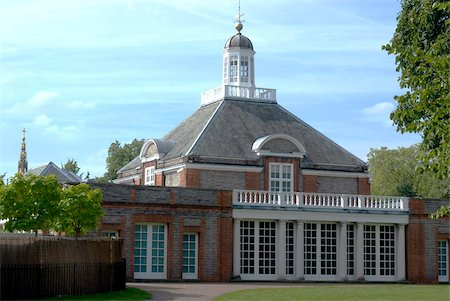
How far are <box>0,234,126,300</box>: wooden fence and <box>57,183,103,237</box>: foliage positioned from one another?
5.30 meters

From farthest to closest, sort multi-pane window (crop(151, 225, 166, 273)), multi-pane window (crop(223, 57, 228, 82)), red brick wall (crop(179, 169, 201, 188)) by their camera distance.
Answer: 1. multi-pane window (crop(223, 57, 228, 82))
2. red brick wall (crop(179, 169, 201, 188))
3. multi-pane window (crop(151, 225, 166, 273))

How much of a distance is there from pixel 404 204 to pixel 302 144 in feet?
24.3

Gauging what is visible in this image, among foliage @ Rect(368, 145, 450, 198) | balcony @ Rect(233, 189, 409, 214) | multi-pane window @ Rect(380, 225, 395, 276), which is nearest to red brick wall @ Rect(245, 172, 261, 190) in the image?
balcony @ Rect(233, 189, 409, 214)

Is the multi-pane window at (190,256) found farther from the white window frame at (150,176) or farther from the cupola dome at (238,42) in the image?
the cupola dome at (238,42)

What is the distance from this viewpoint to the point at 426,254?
161ft

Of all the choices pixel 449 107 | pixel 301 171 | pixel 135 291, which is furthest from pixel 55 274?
pixel 301 171

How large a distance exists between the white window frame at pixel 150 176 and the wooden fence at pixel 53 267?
2127 centimetres

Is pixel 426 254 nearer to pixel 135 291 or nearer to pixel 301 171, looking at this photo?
pixel 301 171

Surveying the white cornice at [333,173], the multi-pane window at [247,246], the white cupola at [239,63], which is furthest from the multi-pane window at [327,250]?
the white cupola at [239,63]

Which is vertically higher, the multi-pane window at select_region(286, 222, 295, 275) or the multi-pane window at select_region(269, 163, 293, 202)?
the multi-pane window at select_region(269, 163, 293, 202)

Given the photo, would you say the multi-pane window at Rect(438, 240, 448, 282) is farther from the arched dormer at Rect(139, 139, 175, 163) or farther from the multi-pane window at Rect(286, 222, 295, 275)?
the arched dormer at Rect(139, 139, 175, 163)

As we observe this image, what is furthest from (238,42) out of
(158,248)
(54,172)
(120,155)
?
(120,155)

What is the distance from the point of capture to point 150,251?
44312 millimetres

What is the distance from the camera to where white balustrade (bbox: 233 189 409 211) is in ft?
152
